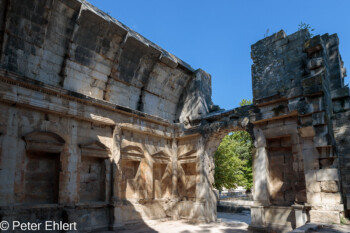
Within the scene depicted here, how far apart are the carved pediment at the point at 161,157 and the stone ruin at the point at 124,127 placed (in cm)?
8

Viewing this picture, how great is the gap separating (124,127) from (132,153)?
3.35 ft

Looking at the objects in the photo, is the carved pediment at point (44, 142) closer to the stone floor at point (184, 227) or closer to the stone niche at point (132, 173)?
the stone niche at point (132, 173)

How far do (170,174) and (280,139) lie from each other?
195 inches

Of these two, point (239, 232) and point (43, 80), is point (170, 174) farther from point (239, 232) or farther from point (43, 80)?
point (43, 80)

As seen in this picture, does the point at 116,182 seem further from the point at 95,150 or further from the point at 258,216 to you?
the point at 258,216

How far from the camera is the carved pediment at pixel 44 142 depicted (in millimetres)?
7070

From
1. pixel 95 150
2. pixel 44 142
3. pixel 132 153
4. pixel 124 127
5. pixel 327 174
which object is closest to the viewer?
pixel 327 174

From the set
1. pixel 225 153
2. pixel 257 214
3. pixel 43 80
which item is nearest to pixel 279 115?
pixel 257 214

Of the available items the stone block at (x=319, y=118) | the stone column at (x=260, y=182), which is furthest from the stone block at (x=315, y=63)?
the stone column at (x=260, y=182)

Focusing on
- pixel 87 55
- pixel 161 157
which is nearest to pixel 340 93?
pixel 161 157

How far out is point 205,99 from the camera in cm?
1173

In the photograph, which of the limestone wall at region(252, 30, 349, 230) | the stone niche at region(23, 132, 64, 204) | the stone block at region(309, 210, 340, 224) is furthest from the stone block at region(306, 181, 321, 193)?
the stone niche at region(23, 132, 64, 204)

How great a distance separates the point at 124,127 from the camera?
31.1ft

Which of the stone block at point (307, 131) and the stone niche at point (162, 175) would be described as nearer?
the stone block at point (307, 131)
